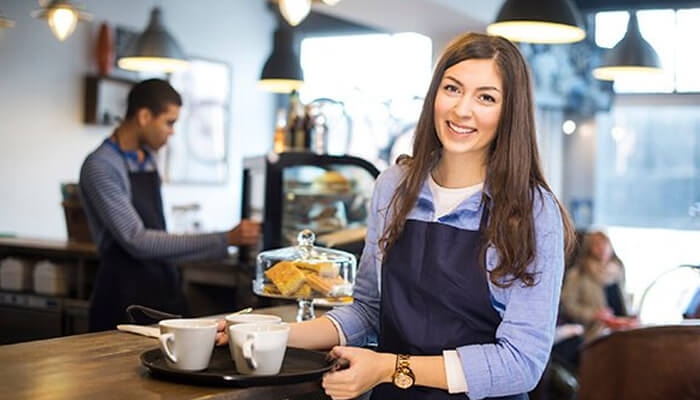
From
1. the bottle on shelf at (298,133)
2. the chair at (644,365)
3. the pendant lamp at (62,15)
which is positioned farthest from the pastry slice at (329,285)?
the pendant lamp at (62,15)

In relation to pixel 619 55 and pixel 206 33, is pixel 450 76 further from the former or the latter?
pixel 206 33

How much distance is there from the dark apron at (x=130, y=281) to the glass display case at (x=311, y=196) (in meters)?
0.40

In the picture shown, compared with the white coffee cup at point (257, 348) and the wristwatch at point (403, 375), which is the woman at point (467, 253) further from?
the white coffee cup at point (257, 348)

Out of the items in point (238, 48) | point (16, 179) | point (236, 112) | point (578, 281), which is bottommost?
point (578, 281)

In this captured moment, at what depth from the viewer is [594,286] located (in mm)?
6266

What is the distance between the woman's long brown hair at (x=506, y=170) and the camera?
74.8 inches

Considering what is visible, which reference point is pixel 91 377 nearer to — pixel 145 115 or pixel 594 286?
pixel 145 115

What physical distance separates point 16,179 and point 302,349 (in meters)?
5.63

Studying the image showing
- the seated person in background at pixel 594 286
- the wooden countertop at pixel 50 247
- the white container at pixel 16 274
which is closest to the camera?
the wooden countertop at pixel 50 247

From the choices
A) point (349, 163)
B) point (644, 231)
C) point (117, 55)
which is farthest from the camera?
point (644, 231)

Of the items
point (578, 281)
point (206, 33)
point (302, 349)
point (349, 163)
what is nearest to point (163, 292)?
point (349, 163)

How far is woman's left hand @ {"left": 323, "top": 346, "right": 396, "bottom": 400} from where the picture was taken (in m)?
1.77

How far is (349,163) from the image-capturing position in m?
3.68

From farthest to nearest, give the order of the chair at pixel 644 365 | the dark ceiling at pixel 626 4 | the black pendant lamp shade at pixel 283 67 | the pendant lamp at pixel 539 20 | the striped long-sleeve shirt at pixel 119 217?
1. the dark ceiling at pixel 626 4
2. the black pendant lamp shade at pixel 283 67
3. the pendant lamp at pixel 539 20
4. the striped long-sleeve shirt at pixel 119 217
5. the chair at pixel 644 365
